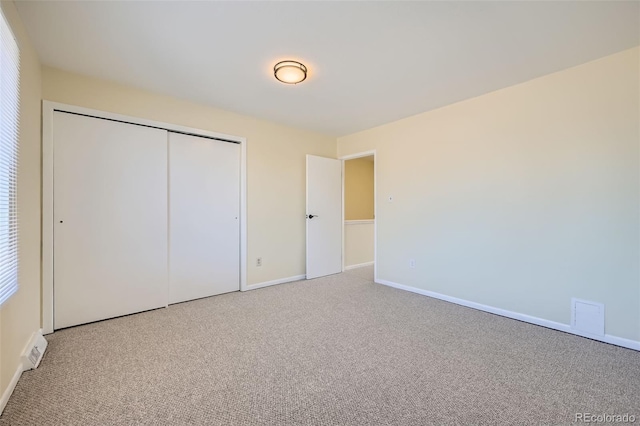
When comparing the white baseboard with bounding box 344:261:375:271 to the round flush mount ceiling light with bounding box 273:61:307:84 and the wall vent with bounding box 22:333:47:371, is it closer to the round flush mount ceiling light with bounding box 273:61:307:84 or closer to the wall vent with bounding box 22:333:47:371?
the round flush mount ceiling light with bounding box 273:61:307:84

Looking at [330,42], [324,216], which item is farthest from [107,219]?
[324,216]

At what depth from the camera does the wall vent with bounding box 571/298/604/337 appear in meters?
2.29

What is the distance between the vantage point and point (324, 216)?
4.53 metres

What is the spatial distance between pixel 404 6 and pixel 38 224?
3194 millimetres

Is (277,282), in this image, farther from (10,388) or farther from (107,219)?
(10,388)

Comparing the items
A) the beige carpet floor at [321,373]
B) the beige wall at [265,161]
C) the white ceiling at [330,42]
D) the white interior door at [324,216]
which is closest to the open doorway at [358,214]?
the white interior door at [324,216]

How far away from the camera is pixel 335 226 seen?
185 inches

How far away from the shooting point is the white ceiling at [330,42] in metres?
1.76

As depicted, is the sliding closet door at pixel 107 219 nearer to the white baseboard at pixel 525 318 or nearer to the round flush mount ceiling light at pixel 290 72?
the round flush mount ceiling light at pixel 290 72

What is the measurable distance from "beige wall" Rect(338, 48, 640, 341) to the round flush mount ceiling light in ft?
6.06

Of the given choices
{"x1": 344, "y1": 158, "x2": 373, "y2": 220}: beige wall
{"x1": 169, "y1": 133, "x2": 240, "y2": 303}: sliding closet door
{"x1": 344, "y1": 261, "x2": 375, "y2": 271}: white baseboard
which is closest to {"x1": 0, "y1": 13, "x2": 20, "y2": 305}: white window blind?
{"x1": 169, "y1": 133, "x2": 240, "y2": 303}: sliding closet door

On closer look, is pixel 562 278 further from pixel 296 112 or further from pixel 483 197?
pixel 296 112

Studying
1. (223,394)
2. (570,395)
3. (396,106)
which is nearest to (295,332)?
(223,394)

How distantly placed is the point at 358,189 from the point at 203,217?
10.8 ft
